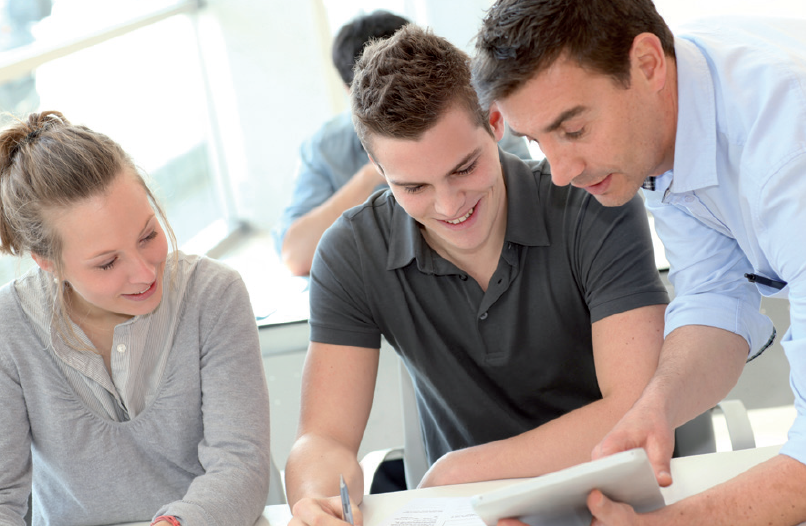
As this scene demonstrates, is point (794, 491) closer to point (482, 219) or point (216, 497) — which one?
point (482, 219)

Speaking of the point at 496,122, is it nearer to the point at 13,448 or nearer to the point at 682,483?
the point at 682,483

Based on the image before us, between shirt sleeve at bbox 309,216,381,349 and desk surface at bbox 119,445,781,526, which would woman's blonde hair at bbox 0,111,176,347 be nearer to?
shirt sleeve at bbox 309,216,381,349

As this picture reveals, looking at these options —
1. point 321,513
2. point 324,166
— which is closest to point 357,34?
point 324,166

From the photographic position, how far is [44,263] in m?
1.45

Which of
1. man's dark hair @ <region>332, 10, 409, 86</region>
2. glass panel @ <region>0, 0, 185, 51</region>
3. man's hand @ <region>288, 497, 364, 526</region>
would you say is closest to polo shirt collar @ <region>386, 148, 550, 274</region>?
man's hand @ <region>288, 497, 364, 526</region>

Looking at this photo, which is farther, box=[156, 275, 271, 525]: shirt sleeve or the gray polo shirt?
the gray polo shirt

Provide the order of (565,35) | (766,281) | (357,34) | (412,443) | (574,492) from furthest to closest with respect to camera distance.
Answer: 1. (357,34)
2. (412,443)
3. (766,281)
4. (565,35)
5. (574,492)

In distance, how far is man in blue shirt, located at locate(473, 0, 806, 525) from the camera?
3.14 feet

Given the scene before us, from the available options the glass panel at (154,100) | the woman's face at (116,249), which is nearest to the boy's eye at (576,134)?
the woman's face at (116,249)

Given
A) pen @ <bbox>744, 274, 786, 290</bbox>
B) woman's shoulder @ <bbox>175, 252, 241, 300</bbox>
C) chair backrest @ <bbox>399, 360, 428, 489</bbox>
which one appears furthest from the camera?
chair backrest @ <bbox>399, 360, 428, 489</bbox>

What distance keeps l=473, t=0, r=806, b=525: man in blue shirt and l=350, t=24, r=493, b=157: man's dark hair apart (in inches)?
6.4

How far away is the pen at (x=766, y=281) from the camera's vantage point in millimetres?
1176

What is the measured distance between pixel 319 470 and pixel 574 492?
55 centimetres

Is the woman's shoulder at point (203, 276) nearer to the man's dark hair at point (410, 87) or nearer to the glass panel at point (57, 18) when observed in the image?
the man's dark hair at point (410, 87)
